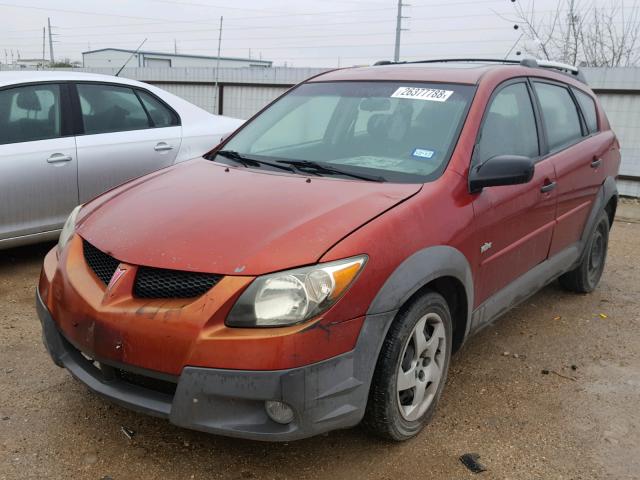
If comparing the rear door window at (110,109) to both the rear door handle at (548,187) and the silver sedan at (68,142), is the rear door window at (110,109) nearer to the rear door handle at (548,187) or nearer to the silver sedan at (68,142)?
the silver sedan at (68,142)

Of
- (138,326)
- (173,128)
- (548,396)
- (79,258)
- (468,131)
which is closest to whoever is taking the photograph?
(138,326)

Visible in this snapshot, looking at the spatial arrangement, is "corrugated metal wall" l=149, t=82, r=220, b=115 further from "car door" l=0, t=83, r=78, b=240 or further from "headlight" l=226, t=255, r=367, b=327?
"headlight" l=226, t=255, r=367, b=327

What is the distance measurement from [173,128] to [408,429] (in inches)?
152

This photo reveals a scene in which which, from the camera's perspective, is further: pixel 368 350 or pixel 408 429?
pixel 408 429

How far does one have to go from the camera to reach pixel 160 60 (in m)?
31.8

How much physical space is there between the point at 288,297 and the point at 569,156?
254 cm

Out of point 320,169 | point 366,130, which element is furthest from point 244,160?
point 366,130

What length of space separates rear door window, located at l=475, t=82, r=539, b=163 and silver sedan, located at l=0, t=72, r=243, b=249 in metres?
3.12

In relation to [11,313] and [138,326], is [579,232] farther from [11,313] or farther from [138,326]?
[11,313]

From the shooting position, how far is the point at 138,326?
2.24 m

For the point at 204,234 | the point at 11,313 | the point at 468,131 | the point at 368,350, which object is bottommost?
the point at 11,313

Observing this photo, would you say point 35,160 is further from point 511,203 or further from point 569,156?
point 569,156

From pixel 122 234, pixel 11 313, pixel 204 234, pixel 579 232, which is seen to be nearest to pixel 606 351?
pixel 579 232

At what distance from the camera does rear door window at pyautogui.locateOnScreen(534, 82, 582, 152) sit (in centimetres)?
387
